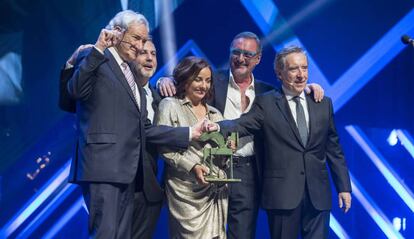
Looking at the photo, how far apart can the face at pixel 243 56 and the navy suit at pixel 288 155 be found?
0.65 feet

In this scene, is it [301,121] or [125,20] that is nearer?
[125,20]

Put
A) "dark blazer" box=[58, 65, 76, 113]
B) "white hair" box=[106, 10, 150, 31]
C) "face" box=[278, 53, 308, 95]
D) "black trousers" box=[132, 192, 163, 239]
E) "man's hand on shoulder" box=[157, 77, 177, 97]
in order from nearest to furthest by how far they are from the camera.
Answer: "dark blazer" box=[58, 65, 76, 113] < "white hair" box=[106, 10, 150, 31] < "black trousers" box=[132, 192, 163, 239] < "man's hand on shoulder" box=[157, 77, 177, 97] < "face" box=[278, 53, 308, 95]

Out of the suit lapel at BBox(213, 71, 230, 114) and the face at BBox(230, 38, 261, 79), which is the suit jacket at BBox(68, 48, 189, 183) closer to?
the suit lapel at BBox(213, 71, 230, 114)

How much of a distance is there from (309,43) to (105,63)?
163cm

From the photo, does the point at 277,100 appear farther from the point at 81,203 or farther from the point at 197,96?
the point at 81,203

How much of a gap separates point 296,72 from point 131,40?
83 cm

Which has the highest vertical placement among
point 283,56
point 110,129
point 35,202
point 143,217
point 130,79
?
point 283,56

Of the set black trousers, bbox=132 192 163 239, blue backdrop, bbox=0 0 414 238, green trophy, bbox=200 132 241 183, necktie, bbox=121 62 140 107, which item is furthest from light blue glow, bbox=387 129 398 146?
necktie, bbox=121 62 140 107

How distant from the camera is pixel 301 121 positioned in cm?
287

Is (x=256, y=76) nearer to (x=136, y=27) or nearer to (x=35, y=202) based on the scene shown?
(x=136, y=27)

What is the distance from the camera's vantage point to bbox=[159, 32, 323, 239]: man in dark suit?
2865 millimetres

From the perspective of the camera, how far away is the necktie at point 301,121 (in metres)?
2.84

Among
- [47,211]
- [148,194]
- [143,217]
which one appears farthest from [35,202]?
[148,194]

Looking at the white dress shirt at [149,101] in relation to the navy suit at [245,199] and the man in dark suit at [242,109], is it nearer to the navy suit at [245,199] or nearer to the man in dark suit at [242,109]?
the man in dark suit at [242,109]
